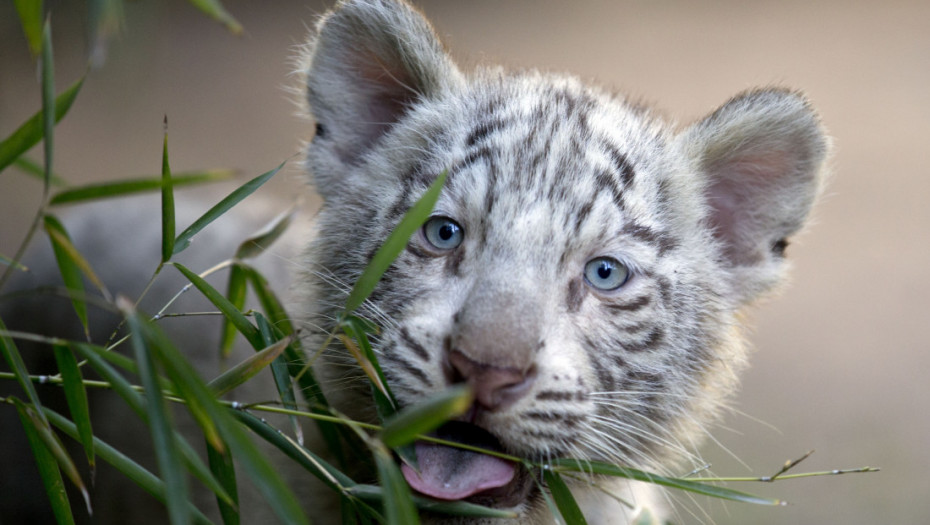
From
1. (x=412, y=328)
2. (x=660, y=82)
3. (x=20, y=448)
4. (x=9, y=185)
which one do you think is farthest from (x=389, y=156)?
(x=660, y=82)

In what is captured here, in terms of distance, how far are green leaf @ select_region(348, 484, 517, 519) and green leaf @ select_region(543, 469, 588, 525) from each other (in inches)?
5.0

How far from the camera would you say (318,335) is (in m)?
2.68

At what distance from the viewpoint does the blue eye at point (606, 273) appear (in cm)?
235

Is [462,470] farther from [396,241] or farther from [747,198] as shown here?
[747,198]

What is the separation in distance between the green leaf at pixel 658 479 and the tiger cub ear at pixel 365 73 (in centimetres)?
124

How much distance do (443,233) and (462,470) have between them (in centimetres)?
63

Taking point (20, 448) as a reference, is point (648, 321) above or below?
above

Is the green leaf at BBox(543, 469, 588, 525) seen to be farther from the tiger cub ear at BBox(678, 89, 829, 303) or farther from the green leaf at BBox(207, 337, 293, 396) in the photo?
the tiger cub ear at BBox(678, 89, 829, 303)

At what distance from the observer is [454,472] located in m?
2.09

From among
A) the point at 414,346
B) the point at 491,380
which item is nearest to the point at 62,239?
the point at 414,346

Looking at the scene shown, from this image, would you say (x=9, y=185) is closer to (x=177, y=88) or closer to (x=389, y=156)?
(x=177, y=88)

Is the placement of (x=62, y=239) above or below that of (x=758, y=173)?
below

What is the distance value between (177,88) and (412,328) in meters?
6.81

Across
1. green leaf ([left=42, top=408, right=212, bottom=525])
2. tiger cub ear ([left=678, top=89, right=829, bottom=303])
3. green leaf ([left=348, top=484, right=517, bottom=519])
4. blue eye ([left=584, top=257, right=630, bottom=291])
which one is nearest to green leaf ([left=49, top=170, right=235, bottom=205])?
green leaf ([left=42, top=408, right=212, bottom=525])
